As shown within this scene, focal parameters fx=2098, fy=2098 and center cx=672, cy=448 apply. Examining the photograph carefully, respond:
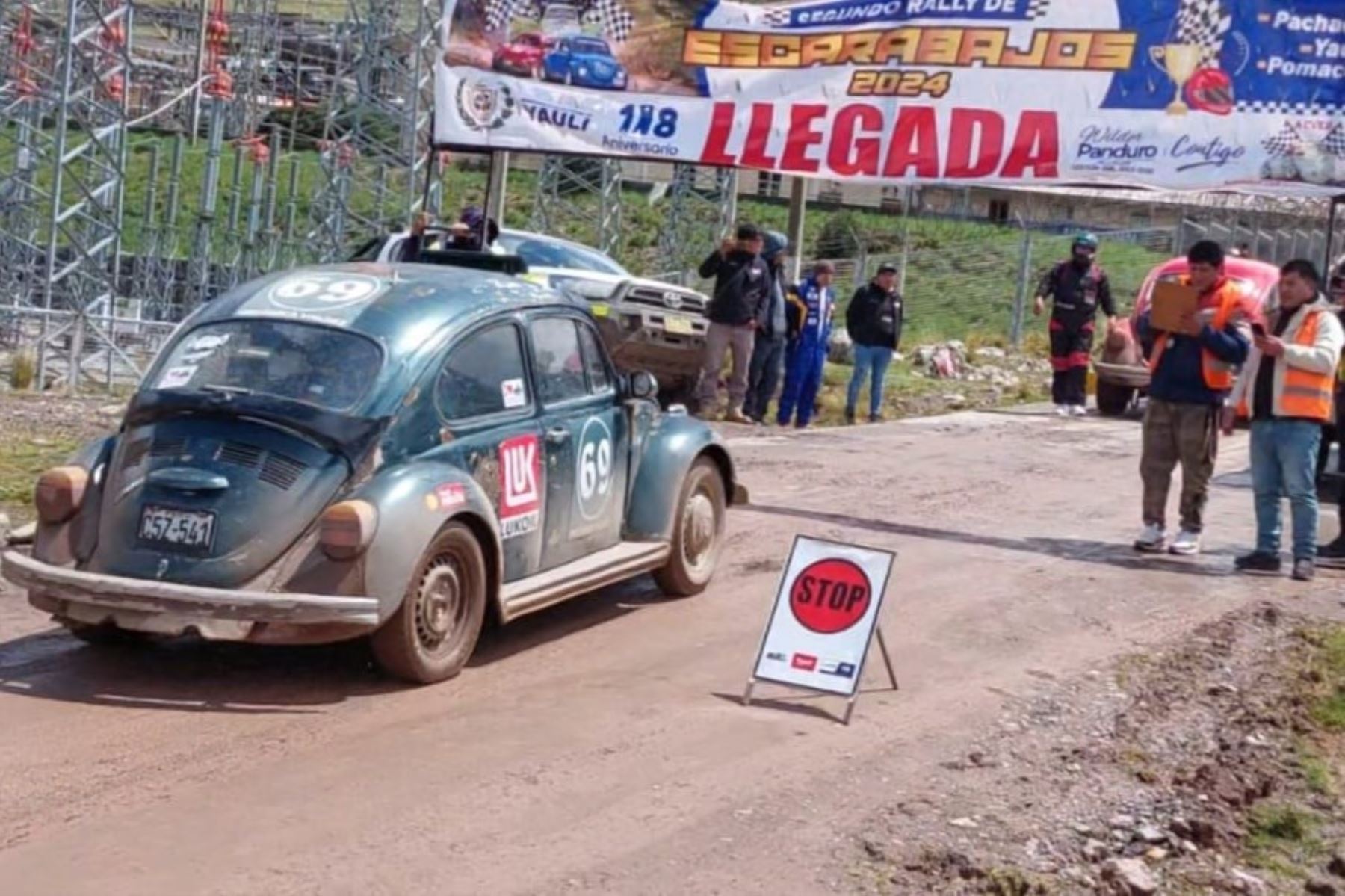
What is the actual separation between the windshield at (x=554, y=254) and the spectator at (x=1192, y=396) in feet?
25.9

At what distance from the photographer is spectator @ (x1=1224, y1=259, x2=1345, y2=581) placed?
506 inches

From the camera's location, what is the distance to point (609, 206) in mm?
37344

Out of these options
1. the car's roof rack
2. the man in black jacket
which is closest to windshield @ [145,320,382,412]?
the car's roof rack

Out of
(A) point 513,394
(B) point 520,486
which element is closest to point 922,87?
(A) point 513,394

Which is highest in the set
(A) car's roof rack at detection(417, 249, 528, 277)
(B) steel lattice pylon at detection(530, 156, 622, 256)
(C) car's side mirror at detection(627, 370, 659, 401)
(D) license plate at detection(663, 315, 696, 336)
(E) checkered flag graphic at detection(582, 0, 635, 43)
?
(E) checkered flag graphic at detection(582, 0, 635, 43)

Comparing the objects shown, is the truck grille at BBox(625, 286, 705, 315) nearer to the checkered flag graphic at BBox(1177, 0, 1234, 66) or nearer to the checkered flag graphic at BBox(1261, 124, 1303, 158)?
the checkered flag graphic at BBox(1177, 0, 1234, 66)

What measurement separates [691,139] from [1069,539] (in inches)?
152

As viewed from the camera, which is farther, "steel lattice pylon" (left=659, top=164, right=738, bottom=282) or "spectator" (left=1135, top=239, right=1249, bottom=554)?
"steel lattice pylon" (left=659, top=164, right=738, bottom=282)

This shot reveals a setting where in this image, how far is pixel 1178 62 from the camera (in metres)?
13.9

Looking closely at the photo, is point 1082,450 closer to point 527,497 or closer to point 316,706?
point 527,497

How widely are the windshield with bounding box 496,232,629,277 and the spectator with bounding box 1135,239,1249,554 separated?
788cm

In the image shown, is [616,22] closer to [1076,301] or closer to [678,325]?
[678,325]

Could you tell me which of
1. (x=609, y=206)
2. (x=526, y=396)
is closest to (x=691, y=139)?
(x=526, y=396)

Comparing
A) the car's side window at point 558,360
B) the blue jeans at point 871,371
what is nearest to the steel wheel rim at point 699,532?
the car's side window at point 558,360
